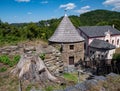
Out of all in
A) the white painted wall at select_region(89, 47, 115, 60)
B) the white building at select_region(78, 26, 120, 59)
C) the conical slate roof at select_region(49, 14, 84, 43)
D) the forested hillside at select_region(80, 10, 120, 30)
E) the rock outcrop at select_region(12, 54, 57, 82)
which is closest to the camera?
the rock outcrop at select_region(12, 54, 57, 82)

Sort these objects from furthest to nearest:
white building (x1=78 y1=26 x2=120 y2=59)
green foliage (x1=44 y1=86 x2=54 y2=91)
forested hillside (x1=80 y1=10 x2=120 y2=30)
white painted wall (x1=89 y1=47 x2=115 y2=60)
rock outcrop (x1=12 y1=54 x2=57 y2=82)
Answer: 1. forested hillside (x1=80 y1=10 x2=120 y2=30)
2. white building (x1=78 y1=26 x2=120 y2=59)
3. white painted wall (x1=89 y1=47 x2=115 y2=60)
4. rock outcrop (x1=12 y1=54 x2=57 y2=82)
5. green foliage (x1=44 y1=86 x2=54 y2=91)

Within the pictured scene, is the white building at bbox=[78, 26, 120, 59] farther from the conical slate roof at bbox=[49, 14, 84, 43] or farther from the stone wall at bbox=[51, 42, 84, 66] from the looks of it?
the conical slate roof at bbox=[49, 14, 84, 43]

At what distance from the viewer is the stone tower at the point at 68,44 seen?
67.3 ft

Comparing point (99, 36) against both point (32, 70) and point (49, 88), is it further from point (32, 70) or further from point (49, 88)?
point (49, 88)

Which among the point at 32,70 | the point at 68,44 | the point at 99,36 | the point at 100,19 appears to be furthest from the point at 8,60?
the point at 100,19

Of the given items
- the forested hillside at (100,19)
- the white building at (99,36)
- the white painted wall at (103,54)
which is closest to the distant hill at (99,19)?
the forested hillside at (100,19)

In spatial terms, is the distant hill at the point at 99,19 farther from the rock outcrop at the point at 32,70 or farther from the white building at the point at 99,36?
the rock outcrop at the point at 32,70

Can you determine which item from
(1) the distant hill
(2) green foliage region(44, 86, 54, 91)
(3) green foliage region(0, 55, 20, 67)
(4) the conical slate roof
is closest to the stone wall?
(4) the conical slate roof

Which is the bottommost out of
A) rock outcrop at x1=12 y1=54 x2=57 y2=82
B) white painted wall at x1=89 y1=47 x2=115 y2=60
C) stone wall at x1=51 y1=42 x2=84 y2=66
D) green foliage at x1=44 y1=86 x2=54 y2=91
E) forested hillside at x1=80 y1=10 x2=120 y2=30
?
white painted wall at x1=89 y1=47 x2=115 y2=60

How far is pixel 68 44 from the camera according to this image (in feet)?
67.4

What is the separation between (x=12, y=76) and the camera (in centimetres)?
733

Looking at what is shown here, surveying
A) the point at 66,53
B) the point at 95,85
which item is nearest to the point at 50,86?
the point at 95,85

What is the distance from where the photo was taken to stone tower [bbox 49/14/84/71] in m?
20.5

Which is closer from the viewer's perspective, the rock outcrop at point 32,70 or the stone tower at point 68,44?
the rock outcrop at point 32,70
